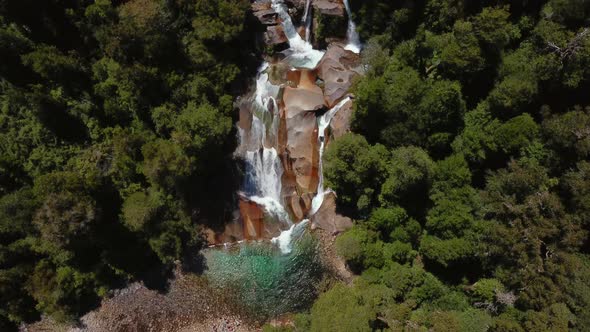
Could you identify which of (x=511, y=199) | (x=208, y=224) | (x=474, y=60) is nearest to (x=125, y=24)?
(x=208, y=224)

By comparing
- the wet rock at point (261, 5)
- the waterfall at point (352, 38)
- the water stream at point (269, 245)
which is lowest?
the water stream at point (269, 245)

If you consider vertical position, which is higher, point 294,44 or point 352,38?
point 352,38

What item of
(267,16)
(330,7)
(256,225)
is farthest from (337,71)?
(256,225)

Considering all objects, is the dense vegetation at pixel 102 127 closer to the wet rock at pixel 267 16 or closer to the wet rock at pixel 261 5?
the wet rock at pixel 267 16

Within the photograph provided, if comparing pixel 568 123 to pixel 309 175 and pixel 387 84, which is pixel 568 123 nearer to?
pixel 387 84

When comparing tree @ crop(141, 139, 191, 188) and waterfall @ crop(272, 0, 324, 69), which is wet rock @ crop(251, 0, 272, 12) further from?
tree @ crop(141, 139, 191, 188)

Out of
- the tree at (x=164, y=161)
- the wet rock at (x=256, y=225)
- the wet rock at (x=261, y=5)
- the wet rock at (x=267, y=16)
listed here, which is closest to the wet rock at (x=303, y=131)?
the wet rock at (x=256, y=225)

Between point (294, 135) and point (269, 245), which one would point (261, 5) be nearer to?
point (294, 135)
